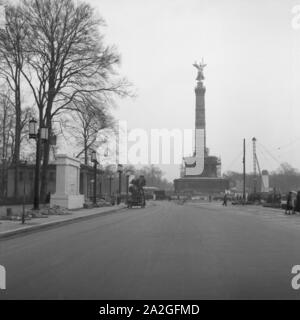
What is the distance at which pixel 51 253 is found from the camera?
44.6 ft

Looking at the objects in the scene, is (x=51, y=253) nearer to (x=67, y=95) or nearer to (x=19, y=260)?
(x=19, y=260)

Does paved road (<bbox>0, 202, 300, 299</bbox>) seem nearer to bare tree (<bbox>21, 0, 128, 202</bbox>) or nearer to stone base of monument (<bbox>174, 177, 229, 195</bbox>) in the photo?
bare tree (<bbox>21, 0, 128, 202</bbox>)

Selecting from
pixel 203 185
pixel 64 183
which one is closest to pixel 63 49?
pixel 64 183

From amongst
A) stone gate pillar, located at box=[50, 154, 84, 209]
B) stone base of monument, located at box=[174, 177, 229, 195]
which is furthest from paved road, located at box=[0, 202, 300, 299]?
stone base of monument, located at box=[174, 177, 229, 195]

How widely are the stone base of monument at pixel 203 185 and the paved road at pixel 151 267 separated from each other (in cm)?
9824

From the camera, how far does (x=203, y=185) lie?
117 meters

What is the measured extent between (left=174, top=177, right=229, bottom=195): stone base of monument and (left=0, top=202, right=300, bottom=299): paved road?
98235 mm

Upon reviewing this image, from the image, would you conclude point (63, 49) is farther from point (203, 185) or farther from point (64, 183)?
point (203, 185)

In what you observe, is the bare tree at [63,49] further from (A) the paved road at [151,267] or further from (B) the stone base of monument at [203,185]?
(B) the stone base of monument at [203,185]

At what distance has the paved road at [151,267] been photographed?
8398 millimetres

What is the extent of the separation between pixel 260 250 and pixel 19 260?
6.03m

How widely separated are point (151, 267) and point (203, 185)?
352ft
